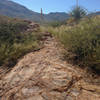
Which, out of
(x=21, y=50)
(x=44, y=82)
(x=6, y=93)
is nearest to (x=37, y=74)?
(x=44, y=82)

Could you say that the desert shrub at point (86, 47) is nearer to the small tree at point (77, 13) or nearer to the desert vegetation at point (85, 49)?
the desert vegetation at point (85, 49)

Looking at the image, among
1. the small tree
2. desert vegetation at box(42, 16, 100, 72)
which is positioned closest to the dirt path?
desert vegetation at box(42, 16, 100, 72)

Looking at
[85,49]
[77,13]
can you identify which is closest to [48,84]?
[85,49]

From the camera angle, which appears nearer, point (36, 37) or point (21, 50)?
point (21, 50)

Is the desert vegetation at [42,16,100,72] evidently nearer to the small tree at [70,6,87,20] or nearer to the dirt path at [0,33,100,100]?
the dirt path at [0,33,100,100]

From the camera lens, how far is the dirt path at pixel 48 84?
2363 mm

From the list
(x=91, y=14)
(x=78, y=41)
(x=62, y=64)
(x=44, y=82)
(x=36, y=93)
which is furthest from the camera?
(x=91, y=14)

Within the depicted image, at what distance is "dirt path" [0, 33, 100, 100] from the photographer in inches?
93.0

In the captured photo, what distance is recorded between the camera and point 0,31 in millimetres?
6266

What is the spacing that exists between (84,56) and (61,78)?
1.14m

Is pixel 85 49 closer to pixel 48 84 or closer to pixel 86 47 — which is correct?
pixel 86 47

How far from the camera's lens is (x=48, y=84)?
2635mm

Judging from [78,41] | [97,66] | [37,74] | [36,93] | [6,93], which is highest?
[78,41]

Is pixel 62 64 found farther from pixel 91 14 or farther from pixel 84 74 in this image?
pixel 91 14
